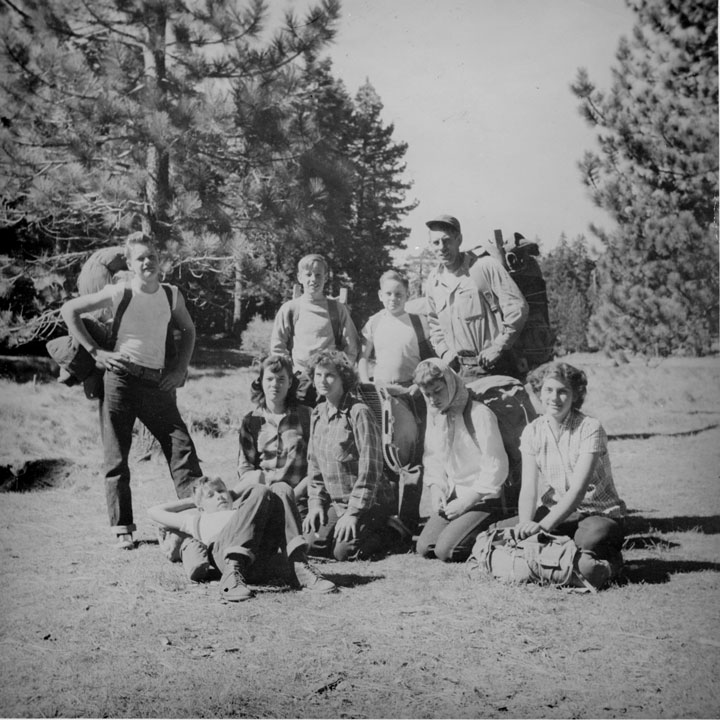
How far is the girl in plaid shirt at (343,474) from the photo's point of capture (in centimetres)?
377

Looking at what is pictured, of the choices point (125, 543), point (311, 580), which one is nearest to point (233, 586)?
point (311, 580)

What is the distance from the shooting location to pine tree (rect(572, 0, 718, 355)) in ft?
14.2

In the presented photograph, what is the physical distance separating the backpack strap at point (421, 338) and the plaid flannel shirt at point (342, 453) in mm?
749

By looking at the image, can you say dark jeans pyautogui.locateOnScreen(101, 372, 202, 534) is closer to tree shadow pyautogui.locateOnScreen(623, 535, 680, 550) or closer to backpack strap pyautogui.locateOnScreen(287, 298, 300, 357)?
backpack strap pyautogui.locateOnScreen(287, 298, 300, 357)

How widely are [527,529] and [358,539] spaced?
0.91 m

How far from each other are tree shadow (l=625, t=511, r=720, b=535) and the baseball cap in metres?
1.99

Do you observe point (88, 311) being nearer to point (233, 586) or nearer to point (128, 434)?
point (128, 434)

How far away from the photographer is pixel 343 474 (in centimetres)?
394

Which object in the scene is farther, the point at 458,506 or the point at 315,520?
the point at 315,520

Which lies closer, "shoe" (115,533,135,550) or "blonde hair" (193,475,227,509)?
"blonde hair" (193,475,227,509)

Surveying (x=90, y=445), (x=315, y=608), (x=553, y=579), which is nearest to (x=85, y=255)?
(x=90, y=445)

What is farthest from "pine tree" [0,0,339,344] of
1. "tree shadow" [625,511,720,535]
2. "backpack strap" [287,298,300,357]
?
"tree shadow" [625,511,720,535]

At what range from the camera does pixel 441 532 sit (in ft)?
12.3

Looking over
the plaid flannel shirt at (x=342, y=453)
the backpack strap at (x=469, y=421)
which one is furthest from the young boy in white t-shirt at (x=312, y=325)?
the backpack strap at (x=469, y=421)
